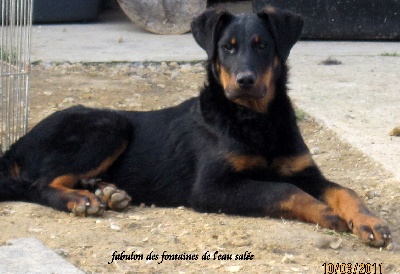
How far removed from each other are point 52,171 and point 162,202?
0.66 metres

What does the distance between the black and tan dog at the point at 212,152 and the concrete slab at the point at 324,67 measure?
1.19 metres

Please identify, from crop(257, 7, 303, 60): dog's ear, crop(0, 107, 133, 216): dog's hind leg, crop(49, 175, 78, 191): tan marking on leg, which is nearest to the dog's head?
crop(257, 7, 303, 60): dog's ear

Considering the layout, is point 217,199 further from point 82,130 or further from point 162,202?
point 82,130

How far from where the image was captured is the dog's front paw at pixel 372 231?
159 inches

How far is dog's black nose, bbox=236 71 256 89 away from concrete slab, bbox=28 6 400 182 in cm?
147

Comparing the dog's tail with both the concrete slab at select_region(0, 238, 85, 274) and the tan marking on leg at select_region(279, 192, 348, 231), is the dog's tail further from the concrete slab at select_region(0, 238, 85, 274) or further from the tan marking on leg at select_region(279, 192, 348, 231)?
the tan marking on leg at select_region(279, 192, 348, 231)

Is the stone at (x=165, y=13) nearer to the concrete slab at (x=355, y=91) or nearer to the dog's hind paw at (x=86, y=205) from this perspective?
the concrete slab at (x=355, y=91)

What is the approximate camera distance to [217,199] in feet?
15.0

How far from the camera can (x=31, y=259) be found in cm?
366

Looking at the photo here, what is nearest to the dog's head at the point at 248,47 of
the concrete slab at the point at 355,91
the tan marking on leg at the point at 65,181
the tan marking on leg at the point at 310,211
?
the tan marking on leg at the point at 310,211

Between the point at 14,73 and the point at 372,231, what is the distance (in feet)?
9.93

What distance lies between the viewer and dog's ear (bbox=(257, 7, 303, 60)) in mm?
4809

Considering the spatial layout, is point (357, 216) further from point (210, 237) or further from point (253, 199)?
point (210, 237)

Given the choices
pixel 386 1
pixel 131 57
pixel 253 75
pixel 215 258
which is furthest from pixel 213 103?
pixel 386 1
